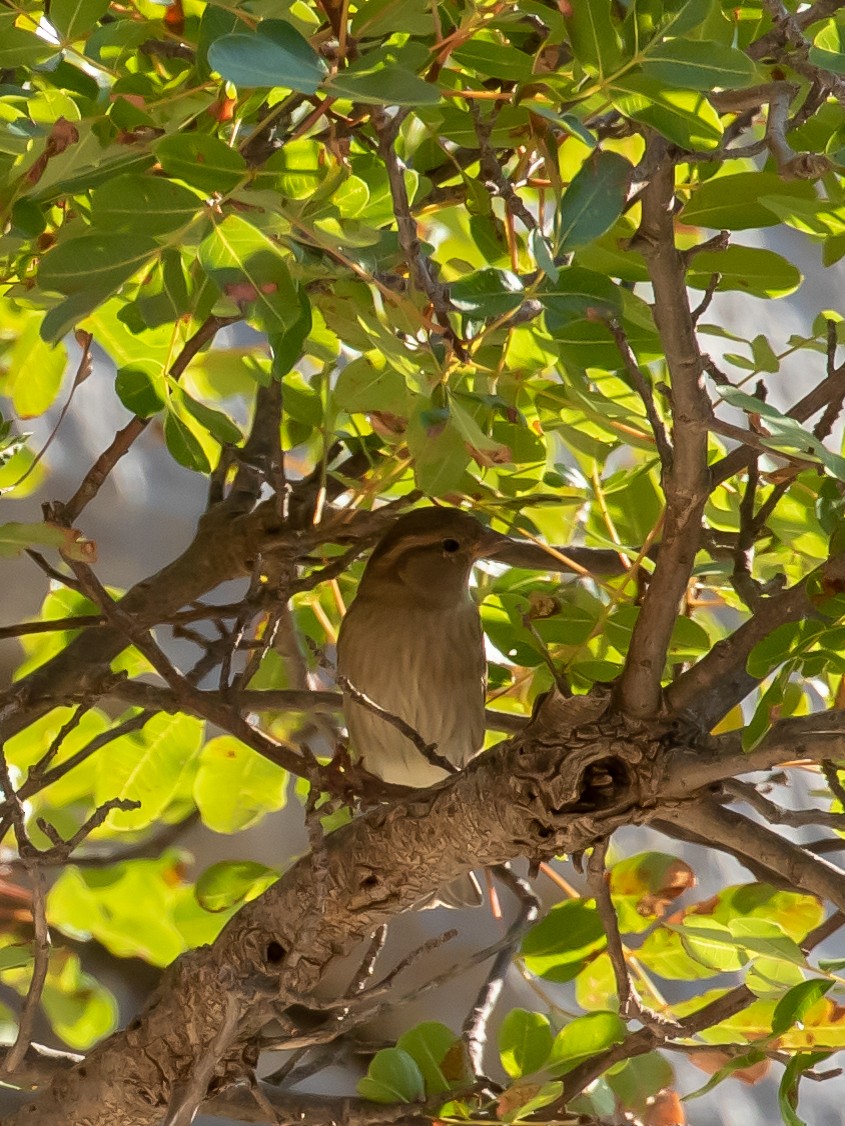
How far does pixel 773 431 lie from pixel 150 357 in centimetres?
53

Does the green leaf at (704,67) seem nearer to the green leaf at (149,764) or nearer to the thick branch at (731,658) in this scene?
the thick branch at (731,658)

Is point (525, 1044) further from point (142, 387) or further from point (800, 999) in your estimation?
point (142, 387)

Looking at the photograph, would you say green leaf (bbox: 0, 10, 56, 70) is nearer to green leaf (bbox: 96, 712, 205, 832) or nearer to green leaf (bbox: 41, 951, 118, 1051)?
green leaf (bbox: 96, 712, 205, 832)

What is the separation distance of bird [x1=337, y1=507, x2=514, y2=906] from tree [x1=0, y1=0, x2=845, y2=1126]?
0.72ft

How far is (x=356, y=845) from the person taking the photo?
1047 mm

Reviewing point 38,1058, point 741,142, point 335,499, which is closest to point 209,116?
point 335,499

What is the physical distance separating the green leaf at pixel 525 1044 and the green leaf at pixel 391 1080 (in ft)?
0.26

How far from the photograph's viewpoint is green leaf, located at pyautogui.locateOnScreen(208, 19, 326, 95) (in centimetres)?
56

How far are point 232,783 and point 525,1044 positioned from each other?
1.37ft

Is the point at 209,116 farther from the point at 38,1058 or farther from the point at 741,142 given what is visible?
the point at 741,142

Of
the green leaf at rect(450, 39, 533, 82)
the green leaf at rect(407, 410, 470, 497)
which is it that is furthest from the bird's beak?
the green leaf at rect(450, 39, 533, 82)

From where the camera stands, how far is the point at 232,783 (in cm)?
139

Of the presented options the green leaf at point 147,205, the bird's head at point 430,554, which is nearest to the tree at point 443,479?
the green leaf at point 147,205

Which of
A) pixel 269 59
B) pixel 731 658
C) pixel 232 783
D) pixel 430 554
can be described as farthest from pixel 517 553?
pixel 269 59
